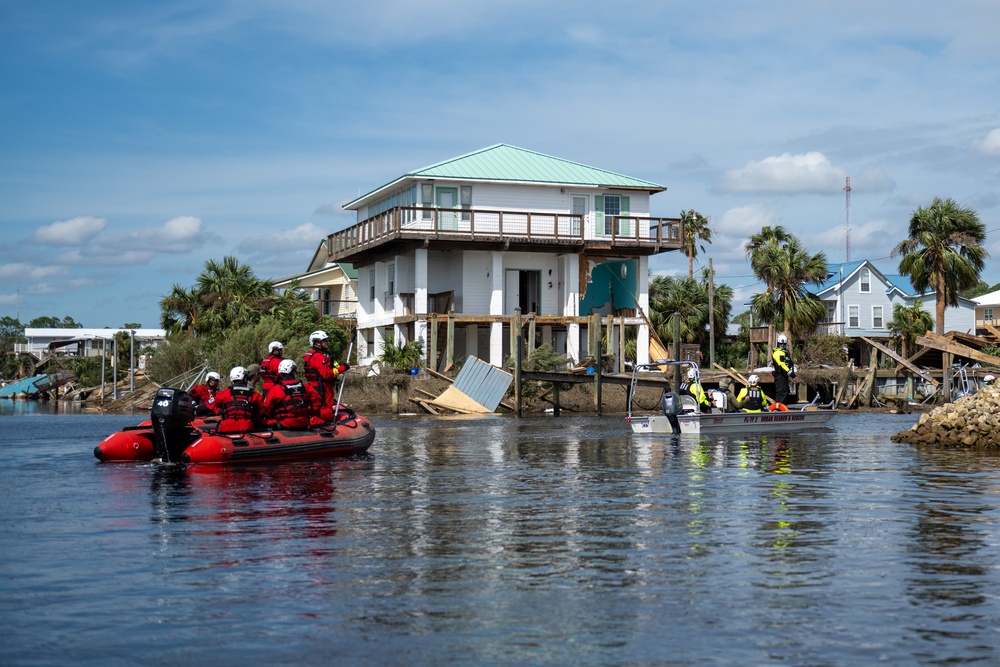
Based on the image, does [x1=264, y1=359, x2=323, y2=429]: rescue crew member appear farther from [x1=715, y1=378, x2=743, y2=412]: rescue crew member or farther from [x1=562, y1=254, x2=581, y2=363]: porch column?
[x1=562, y1=254, x2=581, y2=363]: porch column

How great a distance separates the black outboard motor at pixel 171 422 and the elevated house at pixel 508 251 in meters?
27.6

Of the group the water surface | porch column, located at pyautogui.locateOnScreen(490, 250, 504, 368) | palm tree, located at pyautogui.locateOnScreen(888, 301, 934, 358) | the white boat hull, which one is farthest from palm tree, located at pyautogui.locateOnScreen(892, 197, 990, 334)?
the water surface

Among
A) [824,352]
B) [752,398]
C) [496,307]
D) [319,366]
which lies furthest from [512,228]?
[319,366]

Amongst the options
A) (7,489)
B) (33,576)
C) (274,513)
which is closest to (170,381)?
(7,489)

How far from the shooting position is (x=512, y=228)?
169 feet

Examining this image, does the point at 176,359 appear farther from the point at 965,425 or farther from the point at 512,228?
the point at 965,425

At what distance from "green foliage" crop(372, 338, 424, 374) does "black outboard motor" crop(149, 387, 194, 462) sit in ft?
88.7

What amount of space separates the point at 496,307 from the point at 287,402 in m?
29.7

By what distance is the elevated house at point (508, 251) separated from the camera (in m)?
51.1

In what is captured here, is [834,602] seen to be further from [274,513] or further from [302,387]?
[302,387]

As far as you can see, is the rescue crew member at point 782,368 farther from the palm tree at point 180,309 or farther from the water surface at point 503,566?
the palm tree at point 180,309

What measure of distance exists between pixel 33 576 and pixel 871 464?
15804 millimetres

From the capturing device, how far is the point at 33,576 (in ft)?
35.6

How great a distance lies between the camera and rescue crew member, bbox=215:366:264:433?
21453mm
